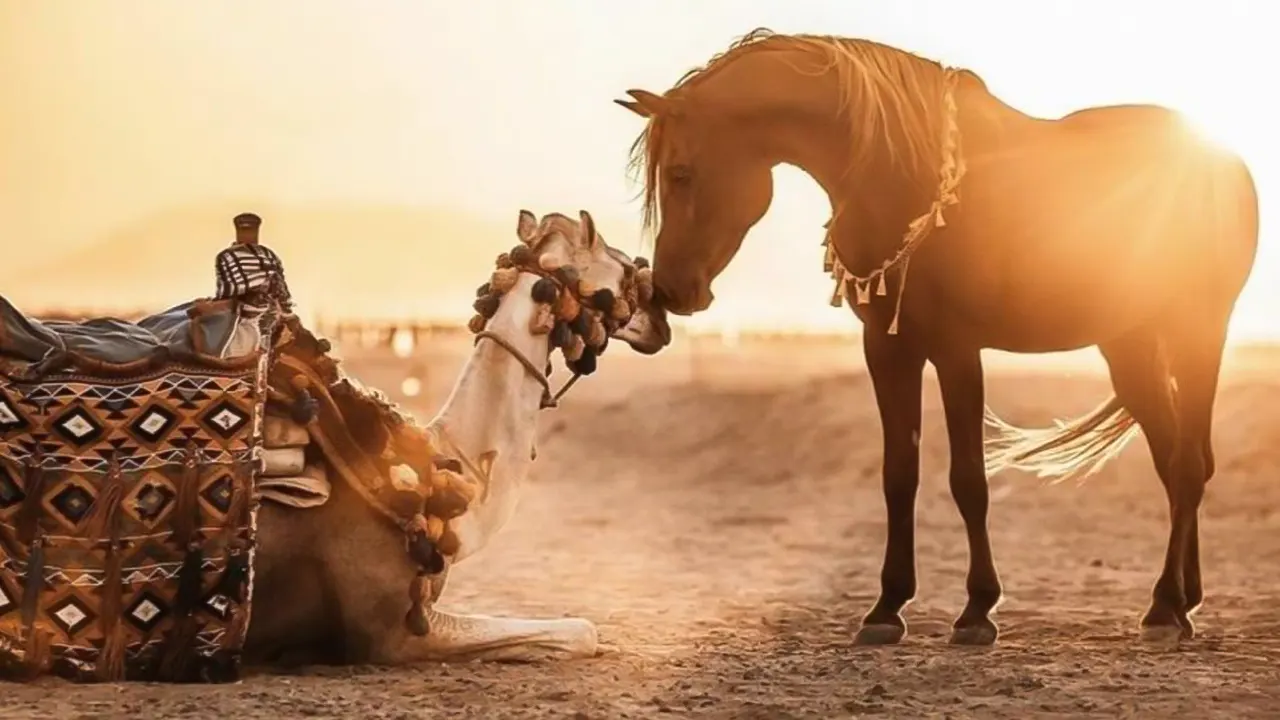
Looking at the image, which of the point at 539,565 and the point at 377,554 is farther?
the point at 539,565

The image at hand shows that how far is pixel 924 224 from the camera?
5.36m

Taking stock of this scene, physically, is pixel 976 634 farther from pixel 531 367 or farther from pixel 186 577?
pixel 186 577

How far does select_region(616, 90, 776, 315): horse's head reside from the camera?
17.7ft

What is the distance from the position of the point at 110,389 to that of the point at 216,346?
290 mm

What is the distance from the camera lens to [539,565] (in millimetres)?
8812

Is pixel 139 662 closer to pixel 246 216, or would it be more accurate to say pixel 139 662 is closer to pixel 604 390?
pixel 246 216

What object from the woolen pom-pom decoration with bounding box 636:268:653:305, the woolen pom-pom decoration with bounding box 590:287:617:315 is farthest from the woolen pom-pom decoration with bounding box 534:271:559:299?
the woolen pom-pom decoration with bounding box 636:268:653:305

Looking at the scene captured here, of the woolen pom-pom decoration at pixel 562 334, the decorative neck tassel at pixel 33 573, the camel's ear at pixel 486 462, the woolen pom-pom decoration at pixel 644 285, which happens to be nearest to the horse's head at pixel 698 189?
the woolen pom-pom decoration at pixel 644 285

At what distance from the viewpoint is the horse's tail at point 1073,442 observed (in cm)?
659

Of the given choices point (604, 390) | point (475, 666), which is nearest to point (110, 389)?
point (475, 666)

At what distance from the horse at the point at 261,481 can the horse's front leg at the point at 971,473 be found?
1.15 meters

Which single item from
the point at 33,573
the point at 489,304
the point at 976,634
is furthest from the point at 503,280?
the point at 976,634

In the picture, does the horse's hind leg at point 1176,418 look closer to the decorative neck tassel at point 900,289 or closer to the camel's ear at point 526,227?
the decorative neck tassel at point 900,289

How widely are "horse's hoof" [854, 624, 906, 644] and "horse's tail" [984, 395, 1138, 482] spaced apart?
3.84 feet
